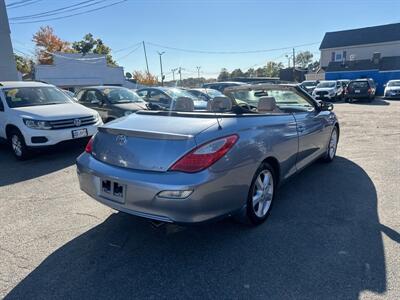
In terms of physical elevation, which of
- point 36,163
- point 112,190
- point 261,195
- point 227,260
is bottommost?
point 227,260

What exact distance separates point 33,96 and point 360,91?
822 inches

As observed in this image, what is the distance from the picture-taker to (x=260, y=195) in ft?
10.9

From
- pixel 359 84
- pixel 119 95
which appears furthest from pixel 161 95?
pixel 359 84

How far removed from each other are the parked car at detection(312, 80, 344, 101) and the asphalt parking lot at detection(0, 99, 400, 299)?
19.5 m

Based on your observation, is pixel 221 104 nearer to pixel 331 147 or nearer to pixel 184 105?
pixel 184 105

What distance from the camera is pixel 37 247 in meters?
3.00

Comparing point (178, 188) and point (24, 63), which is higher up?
point (24, 63)

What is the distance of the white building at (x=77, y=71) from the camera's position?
105 feet

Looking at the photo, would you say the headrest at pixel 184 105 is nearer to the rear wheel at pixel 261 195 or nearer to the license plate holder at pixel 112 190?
the rear wheel at pixel 261 195

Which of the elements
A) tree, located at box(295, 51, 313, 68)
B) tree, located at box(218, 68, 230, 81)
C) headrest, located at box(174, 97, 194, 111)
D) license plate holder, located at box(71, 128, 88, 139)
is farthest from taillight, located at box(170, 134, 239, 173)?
tree, located at box(295, 51, 313, 68)

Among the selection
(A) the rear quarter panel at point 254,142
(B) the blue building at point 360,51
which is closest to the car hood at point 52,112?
(A) the rear quarter panel at point 254,142

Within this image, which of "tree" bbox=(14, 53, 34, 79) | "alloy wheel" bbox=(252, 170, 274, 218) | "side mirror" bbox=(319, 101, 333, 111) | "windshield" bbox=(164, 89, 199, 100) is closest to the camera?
"alloy wheel" bbox=(252, 170, 274, 218)

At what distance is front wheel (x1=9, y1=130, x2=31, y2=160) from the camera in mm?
6129

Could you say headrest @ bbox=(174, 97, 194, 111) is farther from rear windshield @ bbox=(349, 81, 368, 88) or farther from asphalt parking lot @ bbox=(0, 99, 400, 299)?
rear windshield @ bbox=(349, 81, 368, 88)
